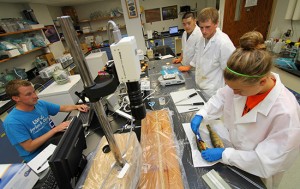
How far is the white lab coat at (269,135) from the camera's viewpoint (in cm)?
67

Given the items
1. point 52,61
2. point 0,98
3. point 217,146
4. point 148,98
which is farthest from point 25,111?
point 52,61

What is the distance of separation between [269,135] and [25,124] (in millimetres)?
1650

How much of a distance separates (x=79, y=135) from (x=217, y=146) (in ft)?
2.49

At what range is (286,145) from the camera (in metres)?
0.66

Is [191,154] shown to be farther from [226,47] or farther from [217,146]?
[226,47]

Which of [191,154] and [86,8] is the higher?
[86,8]

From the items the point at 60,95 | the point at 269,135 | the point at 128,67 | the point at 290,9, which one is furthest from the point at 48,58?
the point at 290,9

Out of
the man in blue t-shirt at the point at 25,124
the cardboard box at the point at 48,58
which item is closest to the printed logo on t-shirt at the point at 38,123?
the man in blue t-shirt at the point at 25,124

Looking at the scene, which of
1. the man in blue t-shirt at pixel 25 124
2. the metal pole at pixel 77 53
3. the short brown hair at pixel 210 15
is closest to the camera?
the metal pole at pixel 77 53

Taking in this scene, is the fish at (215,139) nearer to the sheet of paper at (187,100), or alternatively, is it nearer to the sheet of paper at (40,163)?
the sheet of paper at (187,100)

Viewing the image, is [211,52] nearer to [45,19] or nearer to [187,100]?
[187,100]

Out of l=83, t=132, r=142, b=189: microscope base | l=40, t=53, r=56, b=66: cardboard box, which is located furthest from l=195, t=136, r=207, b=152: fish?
l=40, t=53, r=56, b=66: cardboard box

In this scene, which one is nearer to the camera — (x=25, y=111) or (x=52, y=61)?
(x=25, y=111)

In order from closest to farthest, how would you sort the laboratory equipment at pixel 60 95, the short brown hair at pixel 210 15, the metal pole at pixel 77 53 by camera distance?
the metal pole at pixel 77 53, the short brown hair at pixel 210 15, the laboratory equipment at pixel 60 95
